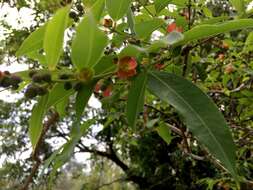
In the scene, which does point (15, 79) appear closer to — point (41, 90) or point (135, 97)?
point (41, 90)

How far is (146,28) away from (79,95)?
17 centimetres

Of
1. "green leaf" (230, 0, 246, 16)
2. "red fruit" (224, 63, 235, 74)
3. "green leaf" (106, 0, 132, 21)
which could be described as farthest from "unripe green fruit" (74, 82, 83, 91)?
"red fruit" (224, 63, 235, 74)

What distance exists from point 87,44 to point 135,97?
166mm

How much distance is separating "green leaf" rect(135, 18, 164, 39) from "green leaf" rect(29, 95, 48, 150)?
187 millimetres

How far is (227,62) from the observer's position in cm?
174

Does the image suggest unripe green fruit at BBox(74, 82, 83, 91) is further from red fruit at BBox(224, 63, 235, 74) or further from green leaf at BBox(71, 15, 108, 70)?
red fruit at BBox(224, 63, 235, 74)

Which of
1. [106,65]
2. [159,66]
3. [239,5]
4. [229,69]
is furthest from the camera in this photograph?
[229,69]

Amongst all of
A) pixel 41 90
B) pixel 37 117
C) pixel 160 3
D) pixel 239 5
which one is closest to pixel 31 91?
pixel 41 90

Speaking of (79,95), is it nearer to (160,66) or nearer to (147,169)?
(160,66)

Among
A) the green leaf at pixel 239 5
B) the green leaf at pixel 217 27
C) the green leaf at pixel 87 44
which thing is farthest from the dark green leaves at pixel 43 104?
the green leaf at pixel 239 5

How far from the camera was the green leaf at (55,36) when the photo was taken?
0.55 metres

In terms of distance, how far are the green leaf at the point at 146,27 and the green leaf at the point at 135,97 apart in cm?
10

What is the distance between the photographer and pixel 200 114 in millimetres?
603

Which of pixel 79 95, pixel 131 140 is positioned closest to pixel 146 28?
pixel 79 95
